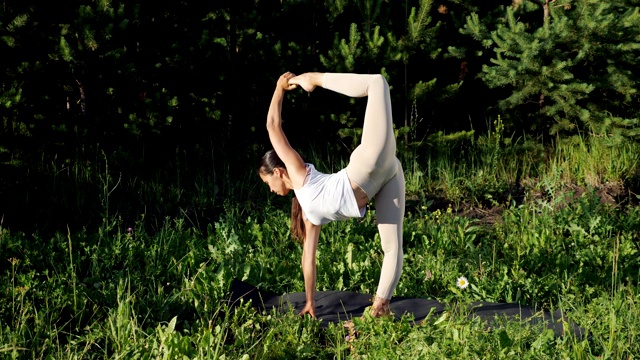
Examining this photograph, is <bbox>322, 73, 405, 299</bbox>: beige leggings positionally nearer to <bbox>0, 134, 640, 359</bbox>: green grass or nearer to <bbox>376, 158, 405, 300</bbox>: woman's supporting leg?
<bbox>376, 158, 405, 300</bbox>: woman's supporting leg

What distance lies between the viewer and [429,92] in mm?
7938

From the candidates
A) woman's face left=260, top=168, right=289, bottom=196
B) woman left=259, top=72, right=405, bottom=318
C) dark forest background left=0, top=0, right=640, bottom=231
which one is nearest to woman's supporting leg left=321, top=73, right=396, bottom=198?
woman left=259, top=72, right=405, bottom=318

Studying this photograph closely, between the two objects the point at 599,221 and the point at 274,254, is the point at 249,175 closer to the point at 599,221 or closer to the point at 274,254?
the point at 274,254

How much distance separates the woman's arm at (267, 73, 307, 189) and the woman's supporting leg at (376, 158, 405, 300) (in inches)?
18.2

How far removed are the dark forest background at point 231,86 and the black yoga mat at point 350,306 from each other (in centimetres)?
207

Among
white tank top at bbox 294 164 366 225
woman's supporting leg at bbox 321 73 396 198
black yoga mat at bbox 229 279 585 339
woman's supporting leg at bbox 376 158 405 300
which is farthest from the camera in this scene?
black yoga mat at bbox 229 279 585 339

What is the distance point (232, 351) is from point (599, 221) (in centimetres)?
→ 342

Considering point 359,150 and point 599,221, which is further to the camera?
point 599,221

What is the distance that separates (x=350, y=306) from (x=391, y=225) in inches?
32.4

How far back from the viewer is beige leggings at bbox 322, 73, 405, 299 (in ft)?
13.4

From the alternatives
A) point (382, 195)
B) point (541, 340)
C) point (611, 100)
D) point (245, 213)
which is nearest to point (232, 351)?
point (382, 195)

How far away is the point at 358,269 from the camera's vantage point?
559cm

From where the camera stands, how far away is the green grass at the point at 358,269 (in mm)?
4098

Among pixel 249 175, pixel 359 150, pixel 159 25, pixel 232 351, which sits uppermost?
pixel 159 25
